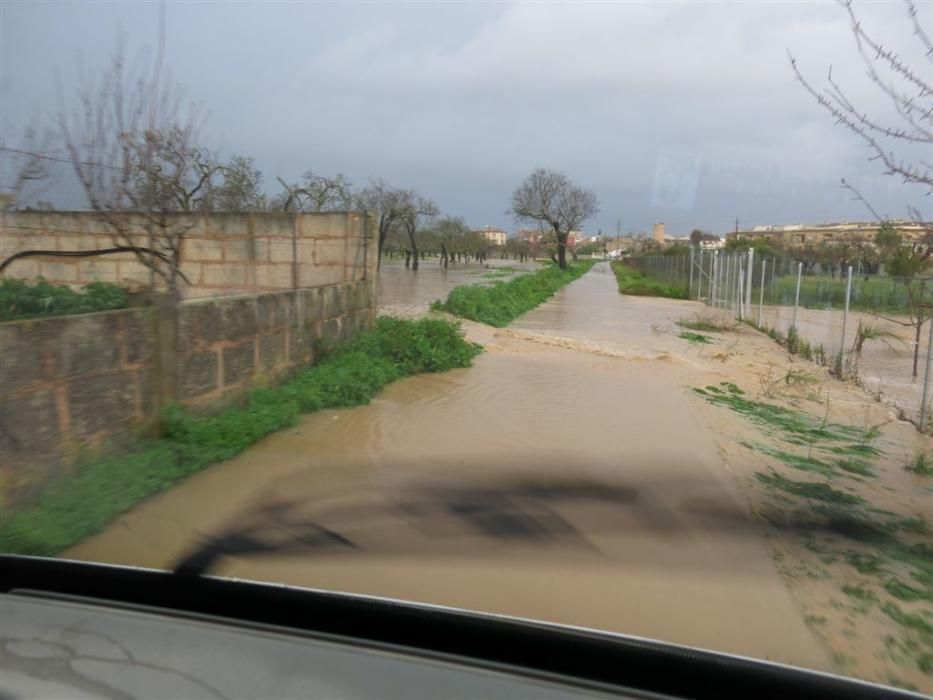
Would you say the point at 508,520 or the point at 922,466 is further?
the point at 922,466

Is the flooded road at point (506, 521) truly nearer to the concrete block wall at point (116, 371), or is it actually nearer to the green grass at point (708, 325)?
the concrete block wall at point (116, 371)

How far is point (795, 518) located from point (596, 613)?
219cm

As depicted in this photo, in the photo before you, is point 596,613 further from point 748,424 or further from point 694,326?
point 694,326

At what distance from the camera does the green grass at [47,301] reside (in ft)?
24.8

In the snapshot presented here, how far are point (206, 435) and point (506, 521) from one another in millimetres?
2679

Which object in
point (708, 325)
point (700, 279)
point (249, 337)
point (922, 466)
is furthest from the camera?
point (700, 279)

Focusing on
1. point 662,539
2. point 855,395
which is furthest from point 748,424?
point 662,539

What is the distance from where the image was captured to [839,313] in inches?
763

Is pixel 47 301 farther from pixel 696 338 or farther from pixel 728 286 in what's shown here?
pixel 728 286

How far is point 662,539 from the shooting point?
14.7 ft

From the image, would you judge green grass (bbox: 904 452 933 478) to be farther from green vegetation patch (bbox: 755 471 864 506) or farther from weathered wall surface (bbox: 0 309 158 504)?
Answer: weathered wall surface (bbox: 0 309 158 504)

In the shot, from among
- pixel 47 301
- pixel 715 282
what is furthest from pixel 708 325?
pixel 47 301

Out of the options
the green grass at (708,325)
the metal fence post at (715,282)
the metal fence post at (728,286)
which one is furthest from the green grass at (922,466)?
the metal fence post at (715,282)

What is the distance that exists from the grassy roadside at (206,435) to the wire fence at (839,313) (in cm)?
583
